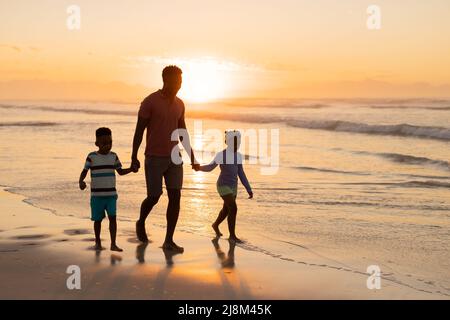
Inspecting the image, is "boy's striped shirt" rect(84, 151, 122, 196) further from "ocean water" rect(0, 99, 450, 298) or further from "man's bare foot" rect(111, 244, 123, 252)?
"ocean water" rect(0, 99, 450, 298)

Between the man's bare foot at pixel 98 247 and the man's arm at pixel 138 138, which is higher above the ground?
the man's arm at pixel 138 138

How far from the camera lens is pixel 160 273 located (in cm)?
617

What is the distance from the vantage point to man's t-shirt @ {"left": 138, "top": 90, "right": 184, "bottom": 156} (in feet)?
23.5

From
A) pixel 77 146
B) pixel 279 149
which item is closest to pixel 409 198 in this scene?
pixel 279 149

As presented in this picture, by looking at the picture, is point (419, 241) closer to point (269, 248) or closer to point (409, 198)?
point (269, 248)

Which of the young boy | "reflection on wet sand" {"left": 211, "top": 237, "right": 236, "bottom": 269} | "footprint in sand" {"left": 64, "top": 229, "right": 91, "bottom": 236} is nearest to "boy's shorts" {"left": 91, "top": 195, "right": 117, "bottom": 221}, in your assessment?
the young boy

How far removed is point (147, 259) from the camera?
6746mm

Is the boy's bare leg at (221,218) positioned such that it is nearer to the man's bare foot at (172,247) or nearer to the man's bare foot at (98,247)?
the man's bare foot at (172,247)

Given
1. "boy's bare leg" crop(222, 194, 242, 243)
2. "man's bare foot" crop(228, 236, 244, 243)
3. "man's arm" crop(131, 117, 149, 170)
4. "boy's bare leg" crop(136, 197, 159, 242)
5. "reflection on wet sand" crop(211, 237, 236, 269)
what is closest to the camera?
"reflection on wet sand" crop(211, 237, 236, 269)

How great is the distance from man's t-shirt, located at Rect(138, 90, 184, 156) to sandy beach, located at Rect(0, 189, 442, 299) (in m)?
1.10

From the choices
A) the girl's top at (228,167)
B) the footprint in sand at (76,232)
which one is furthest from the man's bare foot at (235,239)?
the footprint in sand at (76,232)

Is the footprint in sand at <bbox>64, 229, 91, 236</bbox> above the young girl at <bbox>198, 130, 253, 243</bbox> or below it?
below

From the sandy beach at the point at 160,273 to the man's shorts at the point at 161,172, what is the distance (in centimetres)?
69

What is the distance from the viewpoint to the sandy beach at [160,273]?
5609 mm
